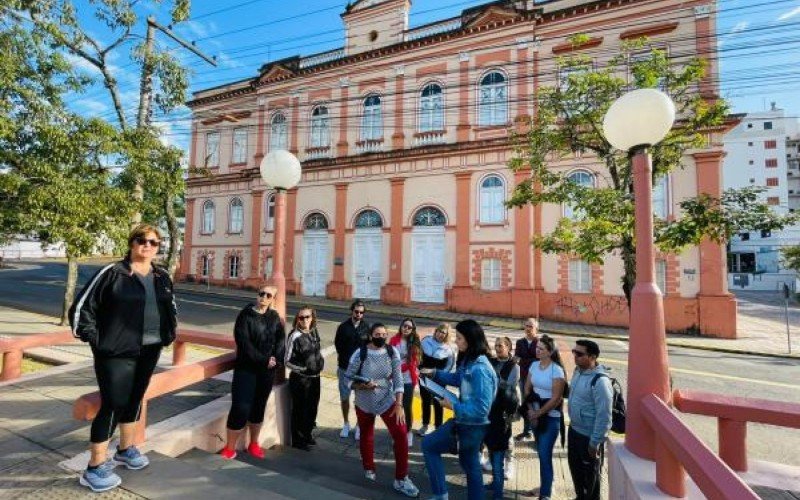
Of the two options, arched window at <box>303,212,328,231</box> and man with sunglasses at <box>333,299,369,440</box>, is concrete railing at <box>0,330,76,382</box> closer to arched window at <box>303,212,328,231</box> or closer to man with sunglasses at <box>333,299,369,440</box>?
man with sunglasses at <box>333,299,369,440</box>

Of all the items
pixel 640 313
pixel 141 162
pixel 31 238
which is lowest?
pixel 640 313

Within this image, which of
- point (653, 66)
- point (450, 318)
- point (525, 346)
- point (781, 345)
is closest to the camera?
point (525, 346)

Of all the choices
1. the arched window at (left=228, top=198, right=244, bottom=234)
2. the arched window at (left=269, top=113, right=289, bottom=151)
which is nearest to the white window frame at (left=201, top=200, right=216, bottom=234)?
the arched window at (left=228, top=198, right=244, bottom=234)

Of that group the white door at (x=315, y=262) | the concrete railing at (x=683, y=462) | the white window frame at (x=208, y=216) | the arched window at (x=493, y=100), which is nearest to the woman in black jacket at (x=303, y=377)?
the concrete railing at (x=683, y=462)

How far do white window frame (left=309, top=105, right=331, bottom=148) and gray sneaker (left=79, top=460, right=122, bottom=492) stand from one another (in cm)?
2005

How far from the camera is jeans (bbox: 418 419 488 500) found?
3291 mm

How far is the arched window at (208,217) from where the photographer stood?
24.7 metres

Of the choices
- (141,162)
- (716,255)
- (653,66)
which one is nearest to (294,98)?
(141,162)

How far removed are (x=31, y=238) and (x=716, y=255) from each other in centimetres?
1930

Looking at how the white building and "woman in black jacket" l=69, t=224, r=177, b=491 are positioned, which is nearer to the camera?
"woman in black jacket" l=69, t=224, r=177, b=491

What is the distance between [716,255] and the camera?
558 inches

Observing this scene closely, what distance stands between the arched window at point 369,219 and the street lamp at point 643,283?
16715mm

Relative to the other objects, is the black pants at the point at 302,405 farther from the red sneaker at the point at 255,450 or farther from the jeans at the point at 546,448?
the jeans at the point at 546,448

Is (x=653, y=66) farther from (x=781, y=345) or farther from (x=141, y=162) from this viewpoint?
(x=781, y=345)
